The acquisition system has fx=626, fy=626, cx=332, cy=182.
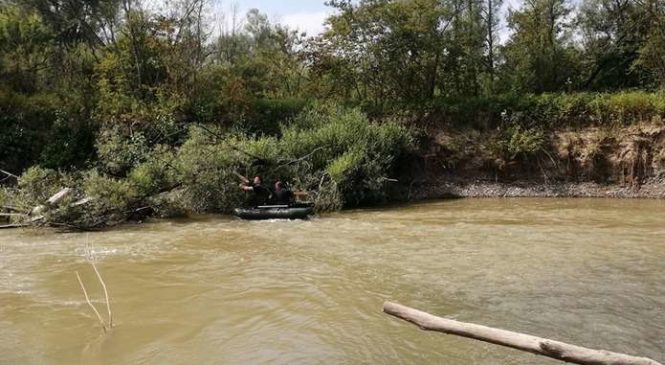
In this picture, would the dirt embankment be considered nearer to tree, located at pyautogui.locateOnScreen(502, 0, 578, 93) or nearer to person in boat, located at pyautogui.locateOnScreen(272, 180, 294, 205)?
tree, located at pyautogui.locateOnScreen(502, 0, 578, 93)

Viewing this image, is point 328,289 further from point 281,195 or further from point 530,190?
point 530,190

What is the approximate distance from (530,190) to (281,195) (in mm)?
9495

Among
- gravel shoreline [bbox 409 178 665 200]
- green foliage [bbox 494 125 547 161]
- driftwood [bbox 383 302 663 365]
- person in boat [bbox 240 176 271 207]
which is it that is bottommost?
driftwood [bbox 383 302 663 365]

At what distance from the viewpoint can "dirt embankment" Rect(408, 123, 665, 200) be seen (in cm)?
2097

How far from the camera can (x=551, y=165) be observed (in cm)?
2222

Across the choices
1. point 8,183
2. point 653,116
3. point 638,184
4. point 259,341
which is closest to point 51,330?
point 259,341

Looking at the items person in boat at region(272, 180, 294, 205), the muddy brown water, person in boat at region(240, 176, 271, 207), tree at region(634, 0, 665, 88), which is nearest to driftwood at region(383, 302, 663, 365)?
the muddy brown water

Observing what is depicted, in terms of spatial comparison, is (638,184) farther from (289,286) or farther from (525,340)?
(525,340)

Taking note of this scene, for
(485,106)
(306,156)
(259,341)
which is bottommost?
(259,341)

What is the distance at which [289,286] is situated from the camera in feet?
33.0

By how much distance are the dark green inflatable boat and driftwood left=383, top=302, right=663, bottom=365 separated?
11.5 m

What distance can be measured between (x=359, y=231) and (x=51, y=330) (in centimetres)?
843

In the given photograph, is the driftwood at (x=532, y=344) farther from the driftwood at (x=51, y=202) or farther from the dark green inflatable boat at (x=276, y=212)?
the driftwood at (x=51, y=202)

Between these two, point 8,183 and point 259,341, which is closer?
point 259,341
